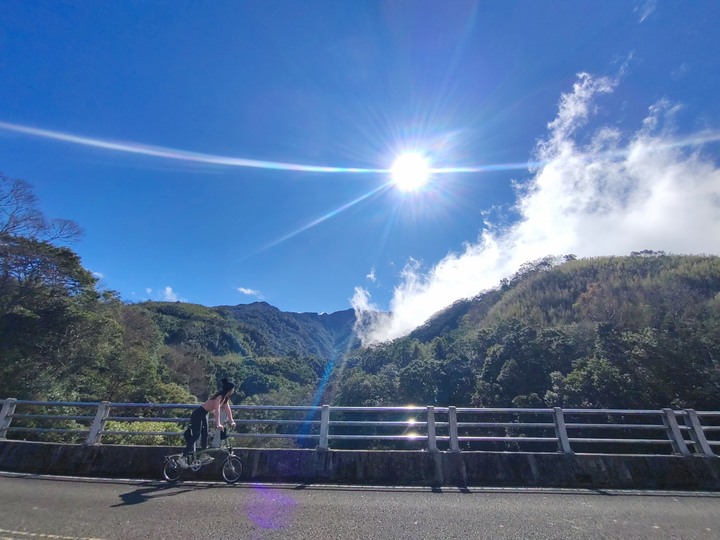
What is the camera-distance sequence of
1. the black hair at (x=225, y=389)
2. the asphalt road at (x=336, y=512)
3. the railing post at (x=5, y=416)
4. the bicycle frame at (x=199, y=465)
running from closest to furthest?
the asphalt road at (x=336, y=512) < the bicycle frame at (x=199, y=465) < the black hair at (x=225, y=389) < the railing post at (x=5, y=416)

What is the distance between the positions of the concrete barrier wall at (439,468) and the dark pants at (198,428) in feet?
1.91

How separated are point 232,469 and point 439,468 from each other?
393 cm

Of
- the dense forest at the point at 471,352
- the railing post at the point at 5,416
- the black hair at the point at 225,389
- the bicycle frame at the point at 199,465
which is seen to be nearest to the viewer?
the bicycle frame at the point at 199,465

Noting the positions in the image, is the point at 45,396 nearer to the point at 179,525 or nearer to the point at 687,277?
the point at 179,525

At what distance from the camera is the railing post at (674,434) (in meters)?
7.48

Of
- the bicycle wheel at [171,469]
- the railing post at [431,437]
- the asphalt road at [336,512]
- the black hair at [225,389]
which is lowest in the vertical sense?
the asphalt road at [336,512]

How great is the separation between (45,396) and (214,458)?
25741mm

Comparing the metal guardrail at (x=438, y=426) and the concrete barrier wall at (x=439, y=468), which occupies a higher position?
the metal guardrail at (x=438, y=426)

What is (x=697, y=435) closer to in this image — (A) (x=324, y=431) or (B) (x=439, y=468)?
(B) (x=439, y=468)

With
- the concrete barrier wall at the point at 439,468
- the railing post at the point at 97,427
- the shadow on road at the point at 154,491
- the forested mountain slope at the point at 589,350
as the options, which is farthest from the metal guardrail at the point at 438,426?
the forested mountain slope at the point at 589,350

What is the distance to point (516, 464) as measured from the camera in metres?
7.25

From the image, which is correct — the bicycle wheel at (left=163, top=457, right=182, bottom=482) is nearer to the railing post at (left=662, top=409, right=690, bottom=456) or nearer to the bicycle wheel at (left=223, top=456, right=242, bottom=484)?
the bicycle wheel at (left=223, top=456, right=242, bottom=484)

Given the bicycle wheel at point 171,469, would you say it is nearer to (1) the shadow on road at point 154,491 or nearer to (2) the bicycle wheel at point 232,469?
(1) the shadow on road at point 154,491

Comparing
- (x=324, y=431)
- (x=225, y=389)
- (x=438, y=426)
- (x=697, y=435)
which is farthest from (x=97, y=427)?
(x=697, y=435)
